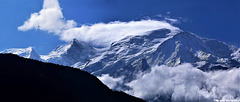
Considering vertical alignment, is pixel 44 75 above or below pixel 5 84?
above

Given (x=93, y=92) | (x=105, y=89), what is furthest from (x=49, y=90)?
(x=105, y=89)

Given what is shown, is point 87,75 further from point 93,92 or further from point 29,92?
point 29,92

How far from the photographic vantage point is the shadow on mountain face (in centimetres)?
5848

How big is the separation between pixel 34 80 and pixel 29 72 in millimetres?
3389

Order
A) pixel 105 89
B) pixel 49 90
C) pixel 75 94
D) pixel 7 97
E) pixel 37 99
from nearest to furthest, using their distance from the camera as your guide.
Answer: pixel 7 97, pixel 37 99, pixel 49 90, pixel 75 94, pixel 105 89

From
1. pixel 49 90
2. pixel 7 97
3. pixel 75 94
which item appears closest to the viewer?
pixel 7 97

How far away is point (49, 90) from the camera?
210 ft

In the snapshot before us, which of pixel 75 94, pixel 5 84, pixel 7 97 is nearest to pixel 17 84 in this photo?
pixel 5 84

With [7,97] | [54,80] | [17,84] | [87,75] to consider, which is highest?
[87,75]

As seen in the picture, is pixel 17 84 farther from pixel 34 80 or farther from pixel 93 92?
pixel 93 92

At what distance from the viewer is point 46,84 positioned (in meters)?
66.2

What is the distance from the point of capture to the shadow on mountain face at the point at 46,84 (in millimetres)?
58481

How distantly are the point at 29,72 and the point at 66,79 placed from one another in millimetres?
9177

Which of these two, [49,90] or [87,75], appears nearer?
[49,90]
